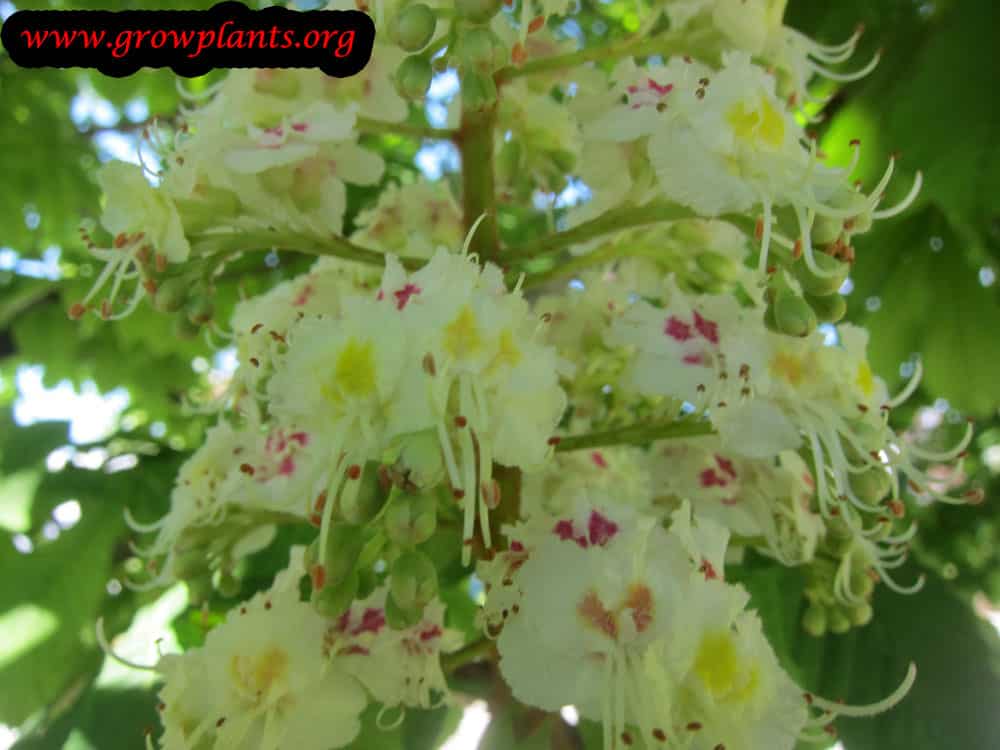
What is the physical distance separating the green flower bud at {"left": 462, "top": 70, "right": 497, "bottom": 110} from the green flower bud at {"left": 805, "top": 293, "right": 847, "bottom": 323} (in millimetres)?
385

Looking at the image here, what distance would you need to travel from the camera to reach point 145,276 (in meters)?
1.03

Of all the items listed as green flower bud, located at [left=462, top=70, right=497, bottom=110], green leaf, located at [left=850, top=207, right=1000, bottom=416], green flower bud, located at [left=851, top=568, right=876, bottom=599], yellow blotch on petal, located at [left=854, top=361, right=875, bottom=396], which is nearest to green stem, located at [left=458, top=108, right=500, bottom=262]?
green flower bud, located at [left=462, top=70, right=497, bottom=110]

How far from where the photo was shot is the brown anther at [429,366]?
2.72ft

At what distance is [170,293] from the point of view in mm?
1026

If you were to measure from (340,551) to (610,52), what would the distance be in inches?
26.6

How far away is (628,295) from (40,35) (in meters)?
1.04

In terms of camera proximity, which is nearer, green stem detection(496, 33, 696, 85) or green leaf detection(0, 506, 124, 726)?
green stem detection(496, 33, 696, 85)

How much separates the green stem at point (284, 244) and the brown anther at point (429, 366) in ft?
1.06

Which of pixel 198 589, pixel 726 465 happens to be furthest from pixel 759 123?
pixel 198 589

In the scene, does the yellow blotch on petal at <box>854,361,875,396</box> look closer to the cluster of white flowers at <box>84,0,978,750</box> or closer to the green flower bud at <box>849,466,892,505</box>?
the cluster of white flowers at <box>84,0,978,750</box>

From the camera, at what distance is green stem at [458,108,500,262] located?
110 centimetres

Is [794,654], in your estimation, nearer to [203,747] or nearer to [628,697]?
[628,697]

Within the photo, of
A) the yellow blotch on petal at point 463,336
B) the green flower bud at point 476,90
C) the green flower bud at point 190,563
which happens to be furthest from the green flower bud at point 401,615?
the green flower bud at point 476,90

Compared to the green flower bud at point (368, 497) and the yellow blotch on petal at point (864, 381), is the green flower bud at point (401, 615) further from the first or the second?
the yellow blotch on petal at point (864, 381)
